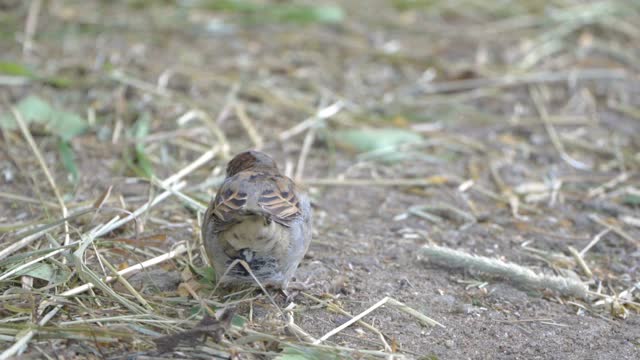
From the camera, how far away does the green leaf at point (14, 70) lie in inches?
266

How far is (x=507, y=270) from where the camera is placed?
14.4 feet

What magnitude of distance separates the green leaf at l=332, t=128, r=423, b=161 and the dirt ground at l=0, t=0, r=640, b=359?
0.05 m

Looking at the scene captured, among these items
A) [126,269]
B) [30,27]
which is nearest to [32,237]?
[126,269]

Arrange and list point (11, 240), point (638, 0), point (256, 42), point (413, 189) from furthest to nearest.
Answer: point (638, 0) → point (256, 42) → point (413, 189) → point (11, 240)

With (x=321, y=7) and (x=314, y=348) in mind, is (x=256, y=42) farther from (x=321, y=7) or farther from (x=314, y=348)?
(x=314, y=348)

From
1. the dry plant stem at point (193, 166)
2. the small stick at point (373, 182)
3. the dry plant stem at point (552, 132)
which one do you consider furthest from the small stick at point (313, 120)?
the dry plant stem at point (552, 132)

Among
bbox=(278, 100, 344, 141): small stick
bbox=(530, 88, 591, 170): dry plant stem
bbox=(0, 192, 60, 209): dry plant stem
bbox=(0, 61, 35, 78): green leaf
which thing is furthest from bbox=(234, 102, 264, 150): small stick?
bbox=(530, 88, 591, 170): dry plant stem

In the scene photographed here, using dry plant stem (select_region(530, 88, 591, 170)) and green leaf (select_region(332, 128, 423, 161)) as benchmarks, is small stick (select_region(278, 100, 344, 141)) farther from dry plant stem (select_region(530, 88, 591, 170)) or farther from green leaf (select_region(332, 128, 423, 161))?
dry plant stem (select_region(530, 88, 591, 170))

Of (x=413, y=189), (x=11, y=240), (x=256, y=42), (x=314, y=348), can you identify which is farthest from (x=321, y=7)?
(x=314, y=348)

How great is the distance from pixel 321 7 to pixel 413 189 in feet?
10.5

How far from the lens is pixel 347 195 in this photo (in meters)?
5.63

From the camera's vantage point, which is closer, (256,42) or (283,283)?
(283,283)

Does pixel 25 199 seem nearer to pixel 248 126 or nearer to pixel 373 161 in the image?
pixel 248 126

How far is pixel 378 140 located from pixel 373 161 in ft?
0.78
